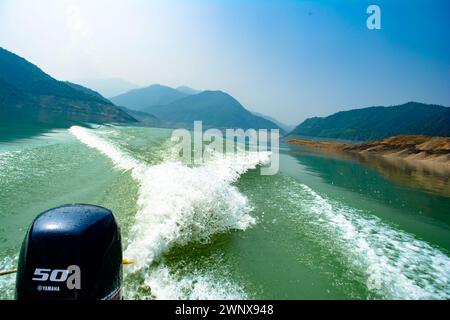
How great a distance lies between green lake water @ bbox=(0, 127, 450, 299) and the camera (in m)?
5.33

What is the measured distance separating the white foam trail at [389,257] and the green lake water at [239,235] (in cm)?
3

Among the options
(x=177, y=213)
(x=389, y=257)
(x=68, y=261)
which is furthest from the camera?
(x=177, y=213)

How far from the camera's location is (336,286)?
5527 millimetres

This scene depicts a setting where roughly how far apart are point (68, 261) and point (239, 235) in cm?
470

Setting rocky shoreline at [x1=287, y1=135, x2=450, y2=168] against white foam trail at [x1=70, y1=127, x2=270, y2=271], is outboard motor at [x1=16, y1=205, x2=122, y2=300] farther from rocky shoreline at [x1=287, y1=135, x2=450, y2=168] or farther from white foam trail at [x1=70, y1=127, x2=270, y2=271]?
rocky shoreline at [x1=287, y1=135, x2=450, y2=168]

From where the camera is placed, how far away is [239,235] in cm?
744

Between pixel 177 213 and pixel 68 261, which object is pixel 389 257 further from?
pixel 68 261

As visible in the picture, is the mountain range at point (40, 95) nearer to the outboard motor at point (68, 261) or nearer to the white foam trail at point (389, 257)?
the white foam trail at point (389, 257)

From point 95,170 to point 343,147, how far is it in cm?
7022

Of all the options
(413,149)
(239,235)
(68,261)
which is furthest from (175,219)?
(413,149)

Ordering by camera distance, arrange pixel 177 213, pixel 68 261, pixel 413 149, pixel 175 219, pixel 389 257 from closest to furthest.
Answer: pixel 68 261 → pixel 389 257 → pixel 175 219 → pixel 177 213 → pixel 413 149
